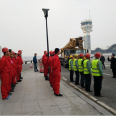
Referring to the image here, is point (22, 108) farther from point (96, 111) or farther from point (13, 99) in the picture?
point (96, 111)

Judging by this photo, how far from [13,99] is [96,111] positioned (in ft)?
Answer: 9.87

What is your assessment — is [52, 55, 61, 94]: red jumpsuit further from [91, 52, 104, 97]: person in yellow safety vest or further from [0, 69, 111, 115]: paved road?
[91, 52, 104, 97]: person in yellow safety vest

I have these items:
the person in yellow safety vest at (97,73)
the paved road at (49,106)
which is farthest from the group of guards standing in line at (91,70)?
the paved road at (49,106)

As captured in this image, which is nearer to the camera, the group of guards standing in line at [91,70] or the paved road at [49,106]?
the paved road at [49,106]

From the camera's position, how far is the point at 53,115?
3.78m

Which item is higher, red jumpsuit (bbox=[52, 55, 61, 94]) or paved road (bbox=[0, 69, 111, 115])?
red jumpsuit (bbox=[52, 55, 61, 94])

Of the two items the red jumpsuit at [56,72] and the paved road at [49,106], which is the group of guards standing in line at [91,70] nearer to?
the paved road at [49,106]

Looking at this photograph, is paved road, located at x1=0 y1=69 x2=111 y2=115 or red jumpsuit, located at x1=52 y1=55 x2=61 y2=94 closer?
paved road, located at x1=0 y1=69 x2=111 y2=115

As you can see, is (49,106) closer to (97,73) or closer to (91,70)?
(97,73)

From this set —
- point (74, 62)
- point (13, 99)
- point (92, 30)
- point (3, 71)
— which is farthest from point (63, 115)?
point (92, 30)

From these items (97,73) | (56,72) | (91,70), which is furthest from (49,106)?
(91,70)

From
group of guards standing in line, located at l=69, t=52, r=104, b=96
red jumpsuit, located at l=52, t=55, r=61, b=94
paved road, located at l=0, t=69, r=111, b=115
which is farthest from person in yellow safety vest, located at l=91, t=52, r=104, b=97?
red jumpsuit, located at l=52, t=55, r=61, b=94

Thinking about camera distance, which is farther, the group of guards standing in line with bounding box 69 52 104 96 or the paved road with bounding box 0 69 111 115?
the group of guards standing in line with bounding box 69 52 104 96

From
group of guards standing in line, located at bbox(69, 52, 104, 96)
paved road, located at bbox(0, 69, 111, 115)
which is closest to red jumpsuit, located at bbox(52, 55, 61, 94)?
paved road, located at bbox(0, 69, 111, 115)
